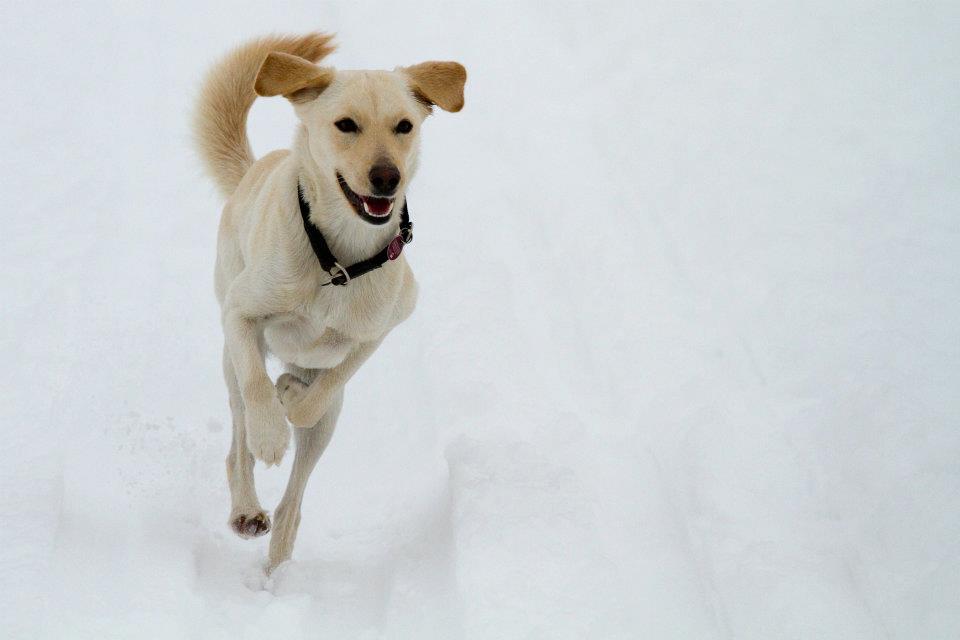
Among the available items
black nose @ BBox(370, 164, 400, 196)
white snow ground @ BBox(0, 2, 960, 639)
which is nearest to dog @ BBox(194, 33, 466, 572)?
black nose @ BBox(370, 164, 400, 196)

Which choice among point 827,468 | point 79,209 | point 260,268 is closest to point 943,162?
point 827,468

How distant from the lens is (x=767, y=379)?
4637mm

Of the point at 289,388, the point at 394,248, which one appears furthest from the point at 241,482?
the point at 394,248

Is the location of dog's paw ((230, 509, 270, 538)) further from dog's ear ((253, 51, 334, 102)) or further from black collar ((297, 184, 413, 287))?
dog's ear ((253, 51, 334, 102))

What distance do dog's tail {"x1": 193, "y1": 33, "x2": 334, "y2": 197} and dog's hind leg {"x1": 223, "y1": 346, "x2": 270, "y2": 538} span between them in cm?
91

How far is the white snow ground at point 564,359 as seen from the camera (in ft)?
11.0

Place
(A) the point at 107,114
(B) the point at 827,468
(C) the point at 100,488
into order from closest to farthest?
1. (C) the point at 100,488
2. (B) the point at 827,468
3. (A) the point at 107,114

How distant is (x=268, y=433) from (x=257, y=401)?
0.41 ft

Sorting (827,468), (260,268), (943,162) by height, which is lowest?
(827,468)

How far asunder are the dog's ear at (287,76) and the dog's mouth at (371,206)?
37cm

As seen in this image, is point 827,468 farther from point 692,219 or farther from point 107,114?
point 107,114

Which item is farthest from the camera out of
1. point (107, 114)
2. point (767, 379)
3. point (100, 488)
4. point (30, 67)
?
point (30, 67)

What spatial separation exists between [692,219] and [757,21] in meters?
2.35

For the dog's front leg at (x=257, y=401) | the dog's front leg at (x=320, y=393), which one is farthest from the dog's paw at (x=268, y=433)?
the dog's front leg at (x=320, y=393)
